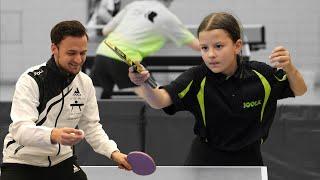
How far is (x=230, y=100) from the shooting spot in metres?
2.67

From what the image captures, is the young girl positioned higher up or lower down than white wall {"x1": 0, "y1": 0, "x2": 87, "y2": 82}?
higher up

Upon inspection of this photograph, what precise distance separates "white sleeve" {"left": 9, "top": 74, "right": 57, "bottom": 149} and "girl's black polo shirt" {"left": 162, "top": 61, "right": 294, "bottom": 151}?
0.54 metres

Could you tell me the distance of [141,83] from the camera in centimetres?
243

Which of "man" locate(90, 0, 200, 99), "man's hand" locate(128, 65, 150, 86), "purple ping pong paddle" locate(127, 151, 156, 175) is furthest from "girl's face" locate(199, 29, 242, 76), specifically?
"man" locate(90, 0, 200, 99)

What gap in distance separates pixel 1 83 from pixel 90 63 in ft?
11.1

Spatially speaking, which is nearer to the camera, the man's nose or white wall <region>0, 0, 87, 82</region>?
the man's nose

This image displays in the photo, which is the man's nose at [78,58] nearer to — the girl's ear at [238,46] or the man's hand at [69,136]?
the man's hand at [69,136]

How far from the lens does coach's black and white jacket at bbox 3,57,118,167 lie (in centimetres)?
229

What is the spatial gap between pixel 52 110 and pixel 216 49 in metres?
0.64

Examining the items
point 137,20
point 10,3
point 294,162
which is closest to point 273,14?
point 10,3

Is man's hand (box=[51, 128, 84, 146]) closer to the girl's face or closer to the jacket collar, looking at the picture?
the jacket collar

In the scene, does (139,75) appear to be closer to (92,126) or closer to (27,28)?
(92,126)

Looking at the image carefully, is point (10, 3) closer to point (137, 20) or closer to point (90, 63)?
point (90, 63)

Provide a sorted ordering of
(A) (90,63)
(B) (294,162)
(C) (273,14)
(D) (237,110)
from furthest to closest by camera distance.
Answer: (C) (273,14)
(A) (90,63)
(B) (294,162)
(D) (237,110)
